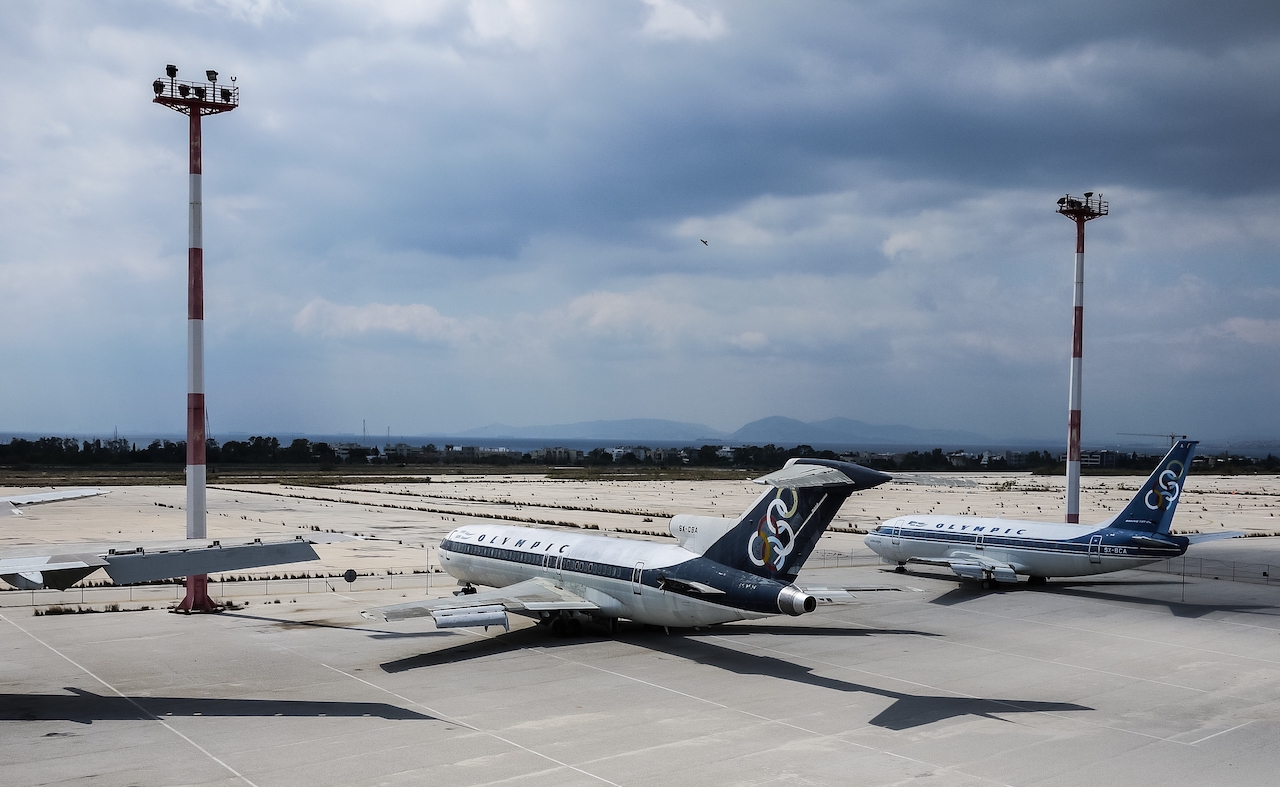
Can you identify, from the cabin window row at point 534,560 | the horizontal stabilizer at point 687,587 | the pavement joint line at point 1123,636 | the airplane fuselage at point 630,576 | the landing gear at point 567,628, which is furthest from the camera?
the landing gear at point 567,628

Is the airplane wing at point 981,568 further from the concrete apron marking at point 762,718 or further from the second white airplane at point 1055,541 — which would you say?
the concrete apron marking at point 762,718

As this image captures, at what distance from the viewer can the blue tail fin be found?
43281 mm

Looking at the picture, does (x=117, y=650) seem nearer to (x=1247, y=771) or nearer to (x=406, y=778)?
(x=406, y=778)

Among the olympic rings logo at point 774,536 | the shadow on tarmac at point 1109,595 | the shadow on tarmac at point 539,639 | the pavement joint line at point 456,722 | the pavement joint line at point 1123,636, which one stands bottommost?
the shadow on tarmac at point 1109,595

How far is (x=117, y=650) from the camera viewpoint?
3181 centimetres

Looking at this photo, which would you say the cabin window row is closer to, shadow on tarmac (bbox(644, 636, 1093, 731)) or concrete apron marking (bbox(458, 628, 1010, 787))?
shadow on tarmac (bbox(644, 636, 1093, 731))

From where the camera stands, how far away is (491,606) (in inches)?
1253

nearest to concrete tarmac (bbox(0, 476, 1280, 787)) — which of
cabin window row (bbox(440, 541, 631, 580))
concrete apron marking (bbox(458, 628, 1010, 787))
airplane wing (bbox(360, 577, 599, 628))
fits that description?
concrete apron marking (bbox(458, 628, 1010, 787))

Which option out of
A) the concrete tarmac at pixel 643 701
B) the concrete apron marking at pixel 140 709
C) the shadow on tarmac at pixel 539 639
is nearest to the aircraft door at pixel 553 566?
the shadow on tarmac at pixel 539 639

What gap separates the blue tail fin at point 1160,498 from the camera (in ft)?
142

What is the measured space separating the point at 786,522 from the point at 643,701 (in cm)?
812

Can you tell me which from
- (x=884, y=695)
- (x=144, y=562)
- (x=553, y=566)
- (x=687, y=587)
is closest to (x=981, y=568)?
(x=687, y=587)

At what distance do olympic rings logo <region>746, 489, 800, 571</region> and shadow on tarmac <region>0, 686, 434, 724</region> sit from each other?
11820mm

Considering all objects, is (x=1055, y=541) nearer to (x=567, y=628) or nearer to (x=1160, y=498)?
(x=1160, y=498)
